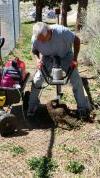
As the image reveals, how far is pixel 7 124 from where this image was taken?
23.1 feet

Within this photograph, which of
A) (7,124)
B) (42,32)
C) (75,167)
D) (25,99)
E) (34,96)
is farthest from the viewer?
(25,99)

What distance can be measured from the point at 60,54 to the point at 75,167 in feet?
7.42

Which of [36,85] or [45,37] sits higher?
[45,37]

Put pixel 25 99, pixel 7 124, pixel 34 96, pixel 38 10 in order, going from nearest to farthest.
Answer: pixel 7 124 → pixel 34 96 → pixel 25 99 → pixel 38 10

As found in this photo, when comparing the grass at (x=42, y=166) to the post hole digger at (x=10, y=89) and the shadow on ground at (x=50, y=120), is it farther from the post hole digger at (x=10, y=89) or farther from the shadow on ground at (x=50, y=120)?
the shadow on ground at (x=50, y=120)

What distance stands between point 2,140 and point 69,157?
109cm

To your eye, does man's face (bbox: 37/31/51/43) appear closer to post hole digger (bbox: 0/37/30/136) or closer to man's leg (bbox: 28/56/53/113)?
man's leg (bbox: 28/56/53/113)

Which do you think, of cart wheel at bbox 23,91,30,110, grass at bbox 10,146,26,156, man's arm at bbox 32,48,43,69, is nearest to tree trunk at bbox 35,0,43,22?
cart wheel at bbox 23,91,30,110

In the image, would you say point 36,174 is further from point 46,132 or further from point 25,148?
point 46,132

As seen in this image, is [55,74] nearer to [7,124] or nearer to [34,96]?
[34,96]

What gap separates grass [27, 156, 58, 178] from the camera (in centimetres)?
591

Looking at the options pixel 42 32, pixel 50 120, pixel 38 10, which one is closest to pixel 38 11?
pixel 38 10

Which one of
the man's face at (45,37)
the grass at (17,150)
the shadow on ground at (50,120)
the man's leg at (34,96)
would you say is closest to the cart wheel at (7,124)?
the shadow on ground at (50,120)

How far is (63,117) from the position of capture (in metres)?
7.46
